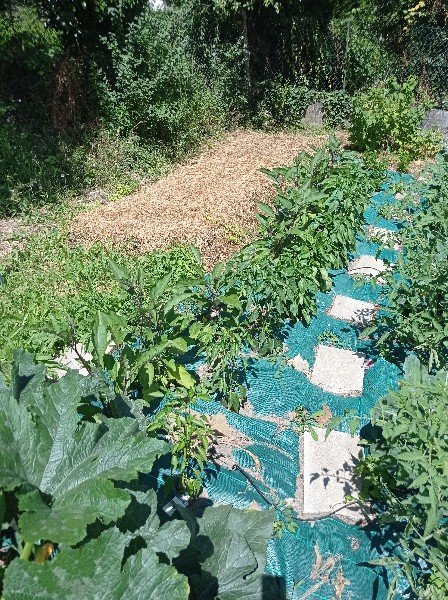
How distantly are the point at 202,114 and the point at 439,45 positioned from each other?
4.01 m

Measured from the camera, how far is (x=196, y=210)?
18.8ft

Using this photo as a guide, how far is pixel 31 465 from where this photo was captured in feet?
4.46

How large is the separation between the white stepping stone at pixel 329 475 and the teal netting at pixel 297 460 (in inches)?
2.3

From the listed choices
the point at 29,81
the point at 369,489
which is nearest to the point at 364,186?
the point at 369,489

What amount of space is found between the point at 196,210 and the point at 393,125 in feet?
10.7

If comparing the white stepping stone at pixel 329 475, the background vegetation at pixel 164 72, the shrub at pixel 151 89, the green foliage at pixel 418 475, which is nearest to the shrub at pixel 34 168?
the background vegetation at pixel 164 72

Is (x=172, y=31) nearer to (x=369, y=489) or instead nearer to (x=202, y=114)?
(x=202, y=114)

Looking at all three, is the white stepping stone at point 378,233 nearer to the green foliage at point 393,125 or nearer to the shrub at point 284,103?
the green foliage at point 393,125

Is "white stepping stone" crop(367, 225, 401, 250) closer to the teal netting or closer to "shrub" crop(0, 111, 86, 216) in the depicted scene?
the teal netting

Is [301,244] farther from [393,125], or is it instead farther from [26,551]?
[393,125]

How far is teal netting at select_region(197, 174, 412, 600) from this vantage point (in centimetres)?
235

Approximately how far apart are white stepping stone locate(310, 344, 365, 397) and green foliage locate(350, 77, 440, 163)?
4.23 metres

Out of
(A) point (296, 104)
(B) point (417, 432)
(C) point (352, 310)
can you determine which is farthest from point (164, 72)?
(B) point (417, 432)

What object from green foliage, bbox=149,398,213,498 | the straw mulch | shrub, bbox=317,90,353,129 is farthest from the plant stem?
shrub, bbox=317,90,353,129
